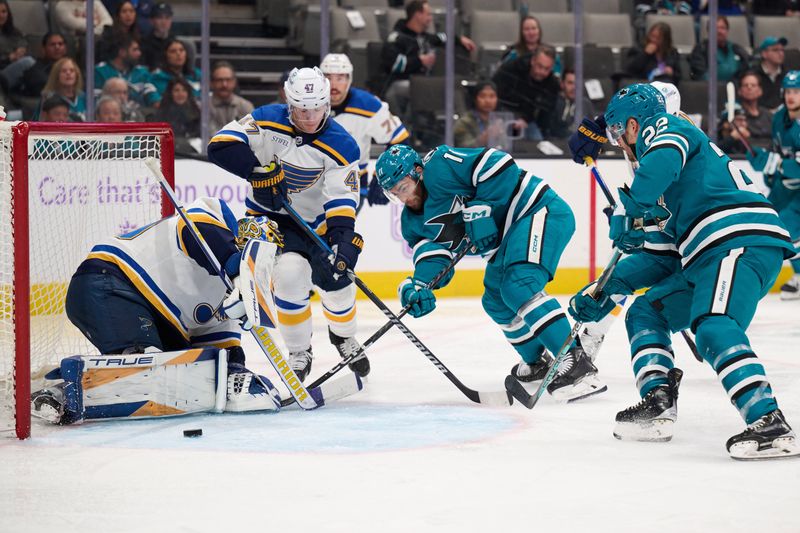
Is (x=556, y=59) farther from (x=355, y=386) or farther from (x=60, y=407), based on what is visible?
(x=60, y=407)

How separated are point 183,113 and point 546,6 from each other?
2.24 m

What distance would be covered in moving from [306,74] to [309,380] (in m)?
1.05

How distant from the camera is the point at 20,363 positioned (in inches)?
117

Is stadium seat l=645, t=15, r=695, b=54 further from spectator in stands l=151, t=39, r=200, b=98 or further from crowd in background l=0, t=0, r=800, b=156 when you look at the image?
spectator in stands l=151, t=39, r=200, b=98

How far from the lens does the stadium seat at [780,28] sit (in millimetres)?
7637

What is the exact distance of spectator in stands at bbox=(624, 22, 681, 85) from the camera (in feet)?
23.4

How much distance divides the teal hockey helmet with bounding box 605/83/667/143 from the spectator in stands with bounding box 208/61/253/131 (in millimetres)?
3755

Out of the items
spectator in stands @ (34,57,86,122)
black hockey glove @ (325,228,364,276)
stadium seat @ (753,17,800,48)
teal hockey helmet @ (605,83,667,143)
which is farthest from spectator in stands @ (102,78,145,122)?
stadium seat @ (753,17,800,48)

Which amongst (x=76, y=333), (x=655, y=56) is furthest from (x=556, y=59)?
(x=76, y=333)

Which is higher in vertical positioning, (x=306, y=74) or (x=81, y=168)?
(x=306, y=74)

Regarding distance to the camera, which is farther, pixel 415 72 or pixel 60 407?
pixel 415 72

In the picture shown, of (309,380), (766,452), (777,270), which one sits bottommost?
(309,380)

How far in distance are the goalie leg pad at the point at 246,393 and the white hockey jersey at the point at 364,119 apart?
6.65 feet

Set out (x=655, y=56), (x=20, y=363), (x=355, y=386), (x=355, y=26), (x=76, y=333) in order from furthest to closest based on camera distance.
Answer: (x=655, y=56), (x=355, y=26), (x=76, y=333), (x=355, y=386), (x=20, y=363)
